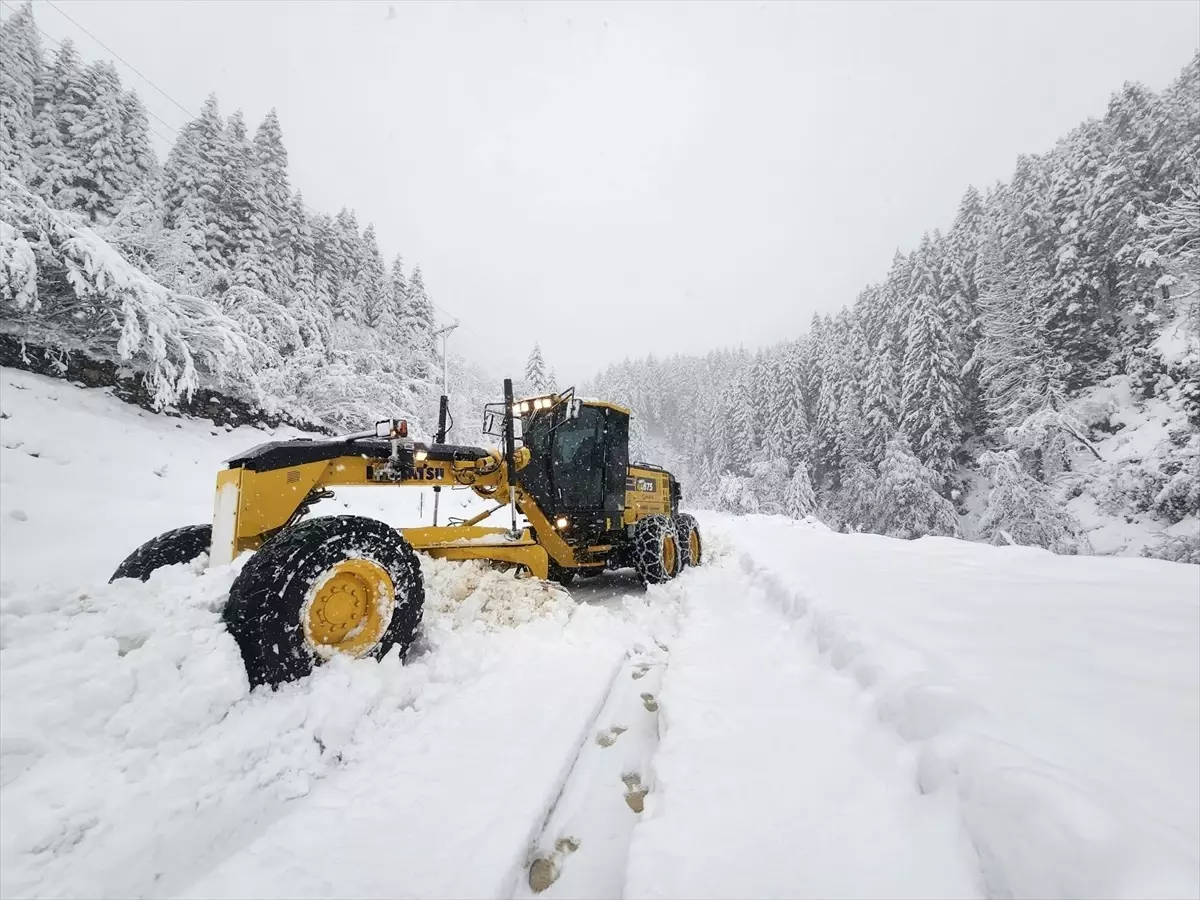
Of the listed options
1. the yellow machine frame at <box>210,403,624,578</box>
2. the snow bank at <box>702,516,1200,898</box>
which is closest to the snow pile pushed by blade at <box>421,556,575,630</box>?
the yellow machine frame at <box>210,403,624,578</box>

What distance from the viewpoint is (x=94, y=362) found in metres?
12.6

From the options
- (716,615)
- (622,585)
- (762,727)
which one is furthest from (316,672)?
(622,585)

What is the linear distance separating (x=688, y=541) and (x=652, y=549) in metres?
1.72

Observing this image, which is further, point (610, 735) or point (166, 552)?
point (166, 552)

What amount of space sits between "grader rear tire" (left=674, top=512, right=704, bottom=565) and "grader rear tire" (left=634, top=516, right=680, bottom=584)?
0.72 meters

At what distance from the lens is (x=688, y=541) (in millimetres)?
8375

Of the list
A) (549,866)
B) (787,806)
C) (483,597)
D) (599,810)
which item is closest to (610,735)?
(599,810)

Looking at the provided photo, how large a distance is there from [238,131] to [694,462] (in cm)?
5057

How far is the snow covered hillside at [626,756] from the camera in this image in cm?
158

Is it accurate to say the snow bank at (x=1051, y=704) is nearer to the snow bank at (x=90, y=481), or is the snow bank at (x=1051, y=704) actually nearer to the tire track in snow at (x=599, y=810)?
the tire track in snow at (x=599, y=810)

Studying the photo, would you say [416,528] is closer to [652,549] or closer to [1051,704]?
[652,549]

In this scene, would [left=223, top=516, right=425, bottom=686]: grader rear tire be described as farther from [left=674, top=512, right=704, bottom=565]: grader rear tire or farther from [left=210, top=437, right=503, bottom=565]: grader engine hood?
[left=674, top=512, right=704, bottom=565]: grader rear tire

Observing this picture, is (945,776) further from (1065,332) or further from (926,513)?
(1065,332)

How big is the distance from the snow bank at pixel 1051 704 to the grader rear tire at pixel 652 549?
2.69 m
